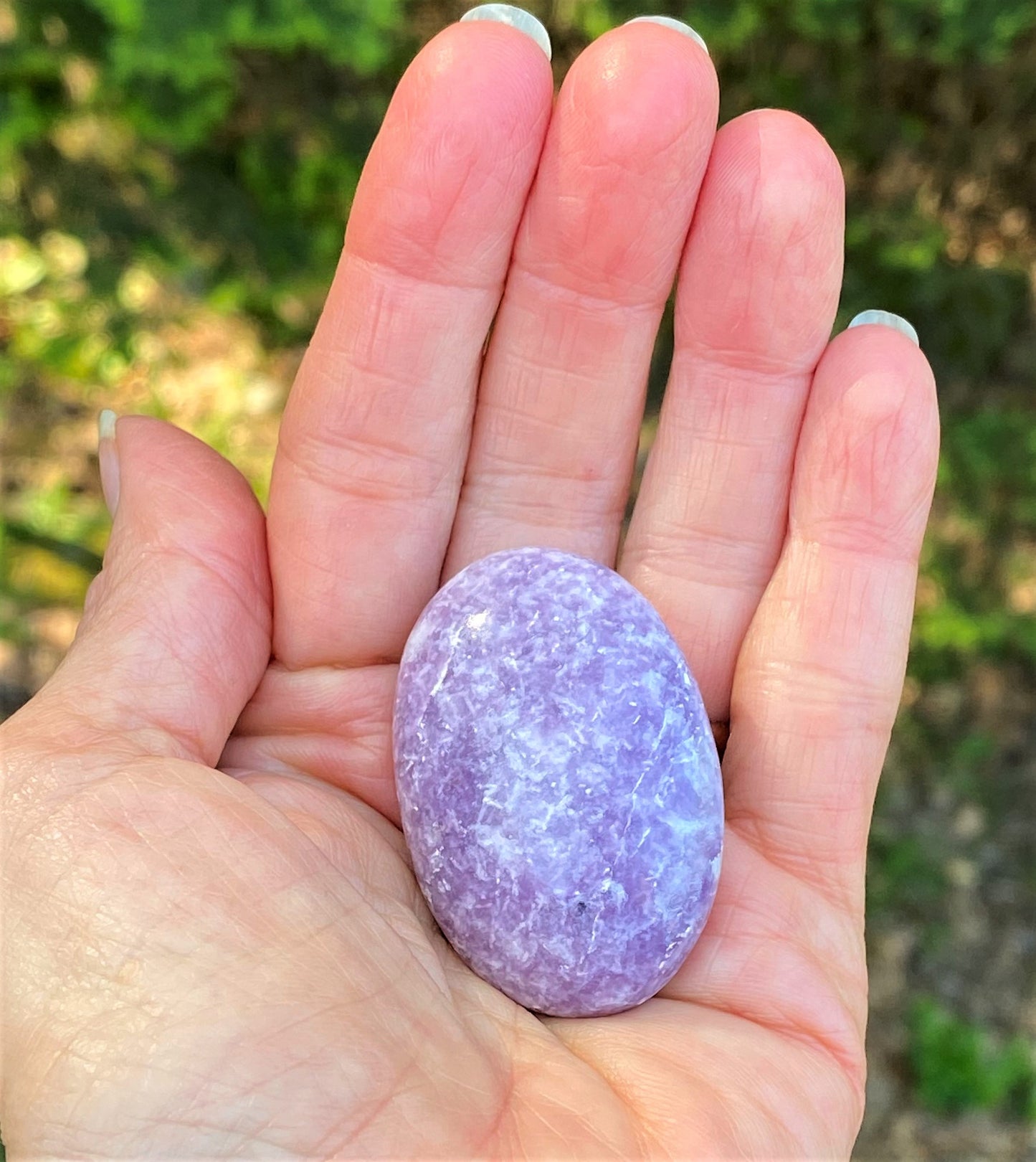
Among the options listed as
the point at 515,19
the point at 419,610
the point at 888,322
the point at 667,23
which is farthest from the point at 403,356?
the point at 888,322

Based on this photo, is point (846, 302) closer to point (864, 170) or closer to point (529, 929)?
point (864, 170)

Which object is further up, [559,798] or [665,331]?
[665,331]

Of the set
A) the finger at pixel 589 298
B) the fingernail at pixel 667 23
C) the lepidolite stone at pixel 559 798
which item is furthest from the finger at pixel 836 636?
the fingernail at pixel 667 23

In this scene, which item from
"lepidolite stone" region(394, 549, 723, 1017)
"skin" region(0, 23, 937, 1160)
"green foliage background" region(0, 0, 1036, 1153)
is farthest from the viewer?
"green foliage background" region(0, 0, 1036, 1153)

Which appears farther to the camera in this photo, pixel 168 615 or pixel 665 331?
pixel 665 331

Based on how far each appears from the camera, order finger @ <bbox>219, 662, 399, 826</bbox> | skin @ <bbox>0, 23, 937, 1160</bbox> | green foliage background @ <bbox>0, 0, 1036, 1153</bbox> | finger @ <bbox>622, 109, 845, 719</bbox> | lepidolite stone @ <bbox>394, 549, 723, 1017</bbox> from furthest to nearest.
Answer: green foliage background @ <bbox>0, 0, 1036, 1153</bbox> → finger @ <bbox>219, 662, 399, 826</bbox> → finger @ <bbox>622, 109, 845, 719</bbox> → lepidolite stone @ <bbox>394, 549, 723, 1017</bbox> → skin @ <bbox>0, 23, 937, 1160</bbox>

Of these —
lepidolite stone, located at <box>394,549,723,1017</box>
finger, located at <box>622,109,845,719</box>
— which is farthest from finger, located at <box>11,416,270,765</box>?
finger, located at <box>622,109,845,719</box>

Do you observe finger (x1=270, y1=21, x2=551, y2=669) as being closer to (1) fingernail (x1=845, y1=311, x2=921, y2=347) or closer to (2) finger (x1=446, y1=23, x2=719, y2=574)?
(2) finger (x1=446, y1=23, x2=719, y2=574)

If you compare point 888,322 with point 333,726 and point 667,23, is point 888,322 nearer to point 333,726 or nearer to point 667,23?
point 667,23
